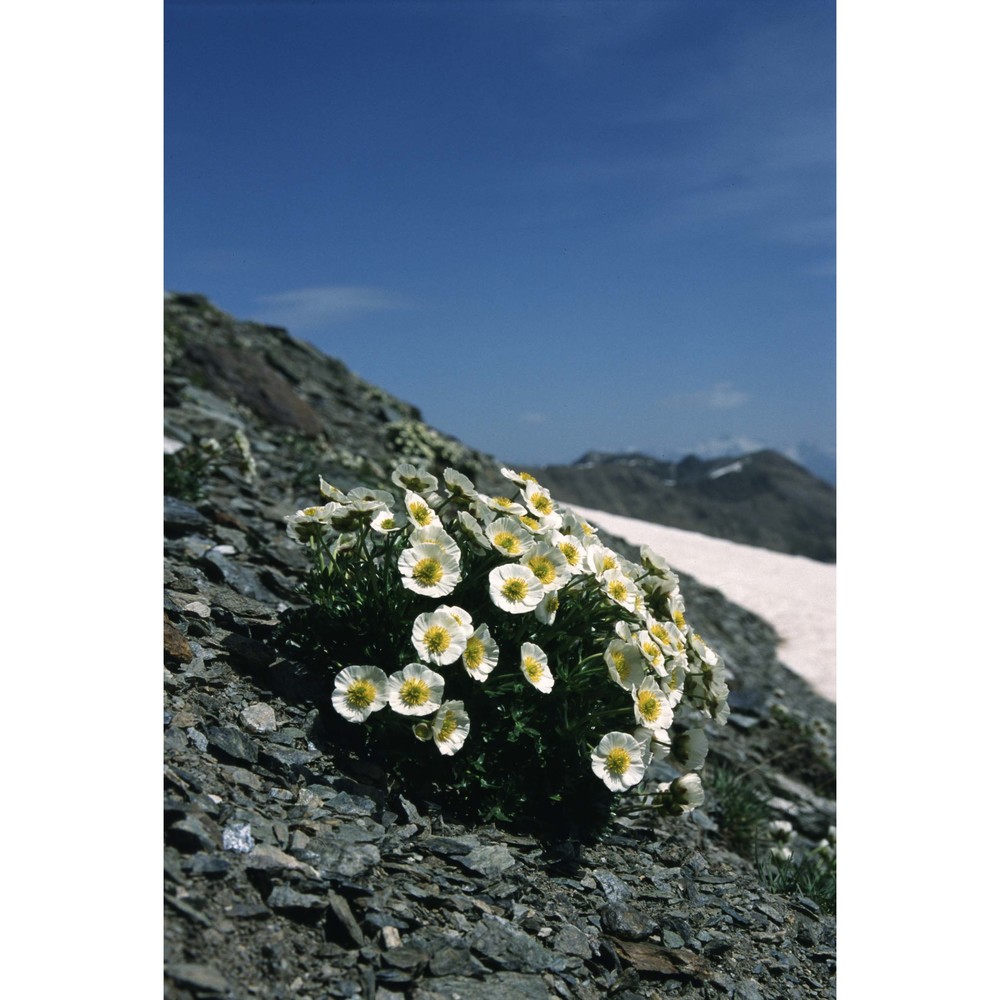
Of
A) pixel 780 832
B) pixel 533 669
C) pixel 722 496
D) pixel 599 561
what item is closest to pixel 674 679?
pixel 599 561

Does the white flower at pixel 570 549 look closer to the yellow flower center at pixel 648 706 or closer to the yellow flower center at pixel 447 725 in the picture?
the yellow flower center at pixel 648 706

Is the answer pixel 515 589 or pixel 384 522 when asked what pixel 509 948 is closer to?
pixel 515 589

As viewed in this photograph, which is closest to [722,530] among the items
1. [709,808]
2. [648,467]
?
[648,467]

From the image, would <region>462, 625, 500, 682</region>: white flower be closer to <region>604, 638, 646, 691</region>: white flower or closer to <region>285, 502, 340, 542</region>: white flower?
<region>604, 638, 646, 691</region>: white flower

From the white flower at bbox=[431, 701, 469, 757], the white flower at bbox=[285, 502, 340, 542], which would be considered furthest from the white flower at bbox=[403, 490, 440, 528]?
the white flower at bbox=[431, 701, 469, 757]
